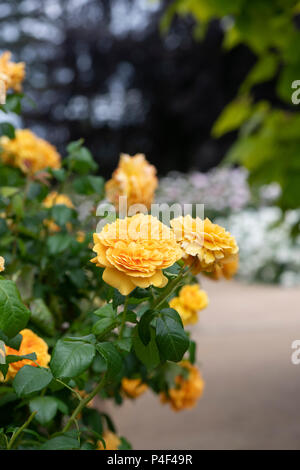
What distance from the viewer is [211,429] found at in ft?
5.48

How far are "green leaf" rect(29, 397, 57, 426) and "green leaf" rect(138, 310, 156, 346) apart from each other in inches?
5.8

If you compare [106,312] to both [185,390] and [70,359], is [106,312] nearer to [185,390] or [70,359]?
[70,359]

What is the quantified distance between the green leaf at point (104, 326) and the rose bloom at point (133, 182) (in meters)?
0.37

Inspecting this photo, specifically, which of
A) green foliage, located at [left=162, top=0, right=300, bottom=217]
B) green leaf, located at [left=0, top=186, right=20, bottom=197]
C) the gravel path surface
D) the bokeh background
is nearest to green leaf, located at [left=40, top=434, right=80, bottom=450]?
green leaf, located at [left=0, top=186, right=20, bottom=197]

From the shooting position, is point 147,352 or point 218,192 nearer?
point 147,352

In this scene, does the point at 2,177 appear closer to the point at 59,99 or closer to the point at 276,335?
the point at 276,335

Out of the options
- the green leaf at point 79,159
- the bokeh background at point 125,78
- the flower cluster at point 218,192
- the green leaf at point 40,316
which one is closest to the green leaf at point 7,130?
the green leaf at point 79,159

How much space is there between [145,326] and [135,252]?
95mm

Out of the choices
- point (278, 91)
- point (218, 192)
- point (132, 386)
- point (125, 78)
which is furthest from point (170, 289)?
point (125, 78)

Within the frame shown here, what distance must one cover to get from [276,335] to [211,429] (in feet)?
3.85

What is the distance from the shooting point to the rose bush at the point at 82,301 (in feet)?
1.66

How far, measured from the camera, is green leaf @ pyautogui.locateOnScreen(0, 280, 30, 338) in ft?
1.63

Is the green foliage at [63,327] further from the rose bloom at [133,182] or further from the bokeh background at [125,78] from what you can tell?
the bokeh background at [125,78]

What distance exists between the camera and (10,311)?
1.64ft
